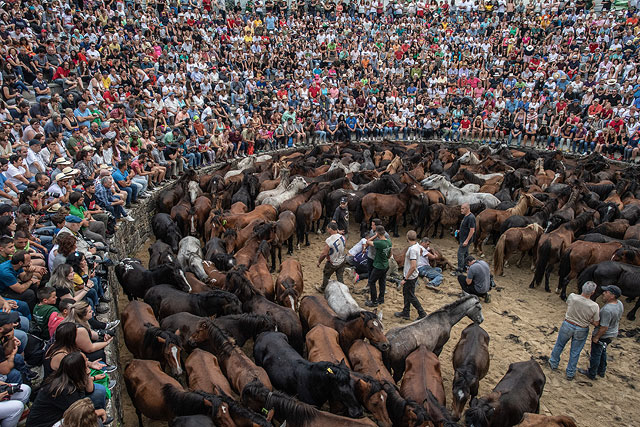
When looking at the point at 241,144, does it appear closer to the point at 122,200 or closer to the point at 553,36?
the point at 122,200

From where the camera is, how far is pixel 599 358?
726 centimetres

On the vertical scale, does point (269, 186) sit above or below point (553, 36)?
below

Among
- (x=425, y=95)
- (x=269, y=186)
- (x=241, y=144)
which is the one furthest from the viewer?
(x=425, y=95)

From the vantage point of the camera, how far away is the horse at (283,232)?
36.0 feet

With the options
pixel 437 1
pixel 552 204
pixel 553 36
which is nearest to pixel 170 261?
pixel 552 204

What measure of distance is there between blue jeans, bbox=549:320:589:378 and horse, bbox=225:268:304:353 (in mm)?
4313

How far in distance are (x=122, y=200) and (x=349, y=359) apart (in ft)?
23.0

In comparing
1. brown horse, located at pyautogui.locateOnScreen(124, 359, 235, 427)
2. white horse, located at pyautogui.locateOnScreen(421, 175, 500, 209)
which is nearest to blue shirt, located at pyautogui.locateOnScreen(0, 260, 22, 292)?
brown horse, located at pyautogui.locateOnScreen(124, 359, 235, 427)

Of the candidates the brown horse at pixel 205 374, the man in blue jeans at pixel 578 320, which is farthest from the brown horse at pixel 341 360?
the man in blue jeans at pixel 578 320

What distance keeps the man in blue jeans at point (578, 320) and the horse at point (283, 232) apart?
6.30 metres

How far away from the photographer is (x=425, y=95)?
24734mm

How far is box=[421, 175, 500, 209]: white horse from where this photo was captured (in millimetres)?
13235

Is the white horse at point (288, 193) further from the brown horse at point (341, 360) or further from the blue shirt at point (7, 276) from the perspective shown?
the blue shirt at point (7, 276)

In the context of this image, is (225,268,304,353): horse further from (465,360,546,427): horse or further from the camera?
Result: the camera
